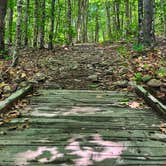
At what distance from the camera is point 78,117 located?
276 inches

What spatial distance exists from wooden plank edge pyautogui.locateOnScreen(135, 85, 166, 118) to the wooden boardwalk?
16 cm

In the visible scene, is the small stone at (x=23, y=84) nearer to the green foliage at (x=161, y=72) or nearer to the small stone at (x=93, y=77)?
the small stone at (x=93, y=77)

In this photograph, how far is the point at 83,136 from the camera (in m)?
5.60

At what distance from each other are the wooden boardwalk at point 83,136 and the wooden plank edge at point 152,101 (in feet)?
0.51

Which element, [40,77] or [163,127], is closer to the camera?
[163,127]

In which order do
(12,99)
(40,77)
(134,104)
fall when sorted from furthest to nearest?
(40,77), (134,104), (12,99)

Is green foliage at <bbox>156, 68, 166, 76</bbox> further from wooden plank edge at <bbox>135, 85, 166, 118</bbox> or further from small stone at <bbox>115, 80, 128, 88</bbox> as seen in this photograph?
wooden plank edge at <bbox>135, 85, 166, 118</bbox>

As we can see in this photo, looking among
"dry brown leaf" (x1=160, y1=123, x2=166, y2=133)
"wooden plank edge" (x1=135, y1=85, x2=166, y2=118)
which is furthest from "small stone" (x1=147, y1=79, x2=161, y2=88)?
"dry brown leaf" (x1=160, y1=123, x2=166, y2=133)

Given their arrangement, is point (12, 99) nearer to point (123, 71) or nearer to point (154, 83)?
point (154, 83)

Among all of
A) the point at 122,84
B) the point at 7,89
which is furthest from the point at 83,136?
the point at 122,84

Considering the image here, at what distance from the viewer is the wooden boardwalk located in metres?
4.55

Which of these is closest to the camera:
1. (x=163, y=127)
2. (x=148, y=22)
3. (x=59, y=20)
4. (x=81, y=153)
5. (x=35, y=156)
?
(x=35, y=156)

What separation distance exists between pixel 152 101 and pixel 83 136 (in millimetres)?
2798

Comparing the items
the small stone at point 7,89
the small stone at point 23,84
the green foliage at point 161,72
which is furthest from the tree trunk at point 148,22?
the small stone at point 7,89
